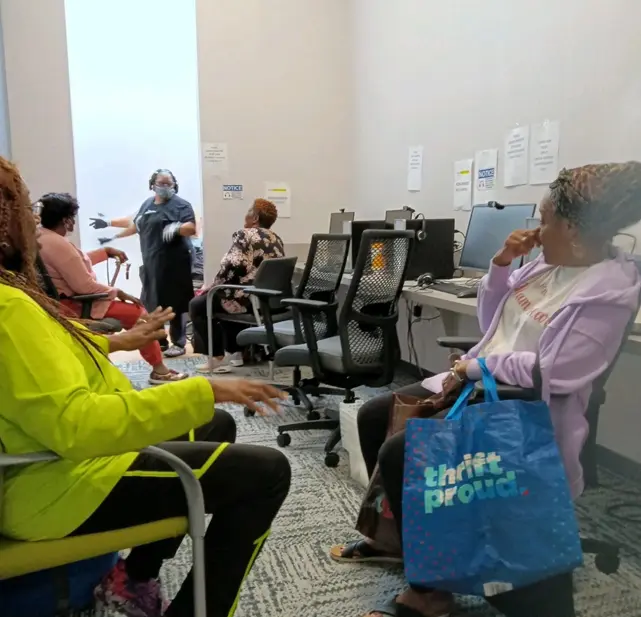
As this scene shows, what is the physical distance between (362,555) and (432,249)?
1777 millimetres

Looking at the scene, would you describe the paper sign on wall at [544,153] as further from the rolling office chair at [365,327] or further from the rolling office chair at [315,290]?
the rolling office chair at [315,290]

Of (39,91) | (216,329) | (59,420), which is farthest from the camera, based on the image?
(39,91)

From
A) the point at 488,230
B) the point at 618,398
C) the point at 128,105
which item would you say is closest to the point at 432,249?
the point at 488,230

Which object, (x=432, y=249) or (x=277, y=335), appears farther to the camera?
(x=432, y=249)

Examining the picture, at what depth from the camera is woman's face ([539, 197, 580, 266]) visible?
1.59 meters

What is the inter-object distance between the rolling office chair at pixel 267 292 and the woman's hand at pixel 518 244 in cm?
142

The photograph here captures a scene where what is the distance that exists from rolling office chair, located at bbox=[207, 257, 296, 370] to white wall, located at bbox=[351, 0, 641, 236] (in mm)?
1033

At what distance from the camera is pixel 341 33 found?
4.95 meters

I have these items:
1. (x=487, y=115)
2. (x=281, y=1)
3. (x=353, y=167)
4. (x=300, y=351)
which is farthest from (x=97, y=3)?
(x=300, y=351)

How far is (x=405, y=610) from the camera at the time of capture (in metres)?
1.53

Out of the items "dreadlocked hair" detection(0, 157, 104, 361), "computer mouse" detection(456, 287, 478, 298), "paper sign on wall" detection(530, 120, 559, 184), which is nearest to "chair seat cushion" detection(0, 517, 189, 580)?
"dreadlocked hair" detection(0, 157, 104, 361)

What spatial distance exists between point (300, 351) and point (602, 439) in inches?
52.4

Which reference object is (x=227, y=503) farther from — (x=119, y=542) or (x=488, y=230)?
(x=488, y=230)

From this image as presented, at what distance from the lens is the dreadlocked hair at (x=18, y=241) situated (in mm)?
1113
